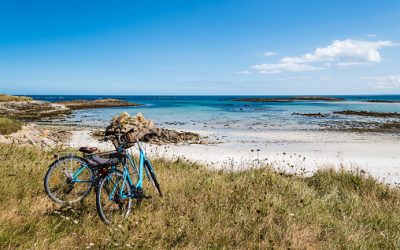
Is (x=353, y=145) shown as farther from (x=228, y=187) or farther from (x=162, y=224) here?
(x=162, y=224)

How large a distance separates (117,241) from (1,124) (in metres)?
21.7

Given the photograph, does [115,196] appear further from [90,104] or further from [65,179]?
[90,104]

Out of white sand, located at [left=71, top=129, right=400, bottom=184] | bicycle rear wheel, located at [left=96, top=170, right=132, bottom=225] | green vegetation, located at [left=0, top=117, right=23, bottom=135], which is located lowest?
white sand, located at [left=71, top=129, right=400, bottom=184]

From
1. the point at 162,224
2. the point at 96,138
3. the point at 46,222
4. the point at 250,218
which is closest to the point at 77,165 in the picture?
the point at 46,222

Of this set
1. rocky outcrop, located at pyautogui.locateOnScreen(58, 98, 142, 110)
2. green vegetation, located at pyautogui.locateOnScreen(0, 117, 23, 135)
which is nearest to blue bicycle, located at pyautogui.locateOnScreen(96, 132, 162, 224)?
green vegetation, located at pyautogui.locateOnScreen(0, 117, 23, 135)

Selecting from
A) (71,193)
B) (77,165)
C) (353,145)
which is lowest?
(353,145)

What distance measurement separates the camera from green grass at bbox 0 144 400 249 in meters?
4.65

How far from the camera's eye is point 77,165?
19.5 feet

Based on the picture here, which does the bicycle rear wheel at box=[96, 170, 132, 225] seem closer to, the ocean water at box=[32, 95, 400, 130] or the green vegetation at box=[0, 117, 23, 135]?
the green vegetation at box=[0, 117, 23, 135]

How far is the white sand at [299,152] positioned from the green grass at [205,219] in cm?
571

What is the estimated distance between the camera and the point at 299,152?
19.1 m

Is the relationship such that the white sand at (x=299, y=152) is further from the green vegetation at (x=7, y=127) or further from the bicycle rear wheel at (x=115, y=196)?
the bicycle rear wheel at (x=115, y=196)

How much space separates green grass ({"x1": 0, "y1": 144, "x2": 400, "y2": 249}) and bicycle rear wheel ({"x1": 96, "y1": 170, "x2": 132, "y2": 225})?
0.19 meters

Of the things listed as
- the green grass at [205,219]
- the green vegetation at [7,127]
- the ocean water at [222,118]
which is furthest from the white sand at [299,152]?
the ocean water at [222,118]
